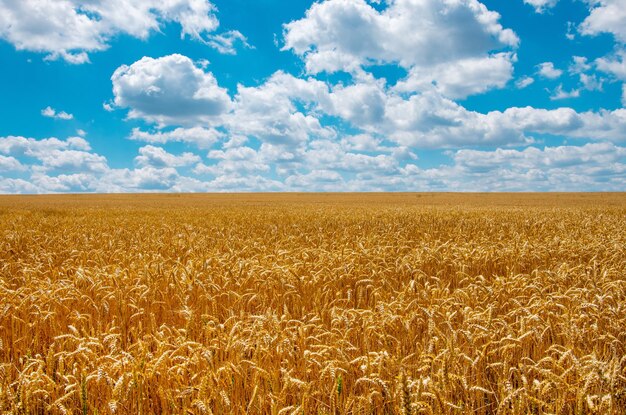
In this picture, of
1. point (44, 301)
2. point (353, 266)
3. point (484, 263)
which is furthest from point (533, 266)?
point (44, 301)

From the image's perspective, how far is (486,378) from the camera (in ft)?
11.2

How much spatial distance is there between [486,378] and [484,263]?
4567 mm

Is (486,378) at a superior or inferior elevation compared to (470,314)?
inferior

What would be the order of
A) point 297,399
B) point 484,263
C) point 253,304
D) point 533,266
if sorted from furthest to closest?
point 533,266 → point 484,263 → point 253,304 → point 297,399

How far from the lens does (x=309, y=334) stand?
4.32 m

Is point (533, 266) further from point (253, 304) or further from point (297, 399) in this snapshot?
point (297, 399)

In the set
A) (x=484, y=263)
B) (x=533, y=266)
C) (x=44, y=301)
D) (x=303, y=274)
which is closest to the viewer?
(x=44, y=301)

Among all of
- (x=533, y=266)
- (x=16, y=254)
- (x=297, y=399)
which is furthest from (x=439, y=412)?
(x=16, y=254)

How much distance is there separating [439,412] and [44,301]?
179 inches

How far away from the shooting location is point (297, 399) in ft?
9.68

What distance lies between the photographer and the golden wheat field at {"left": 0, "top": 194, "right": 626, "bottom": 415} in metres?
2.78

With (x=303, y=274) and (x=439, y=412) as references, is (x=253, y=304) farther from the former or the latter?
(x=439, y=412)

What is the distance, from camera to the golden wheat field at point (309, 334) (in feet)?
9.11

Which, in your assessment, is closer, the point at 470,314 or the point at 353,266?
the point at 470,314
